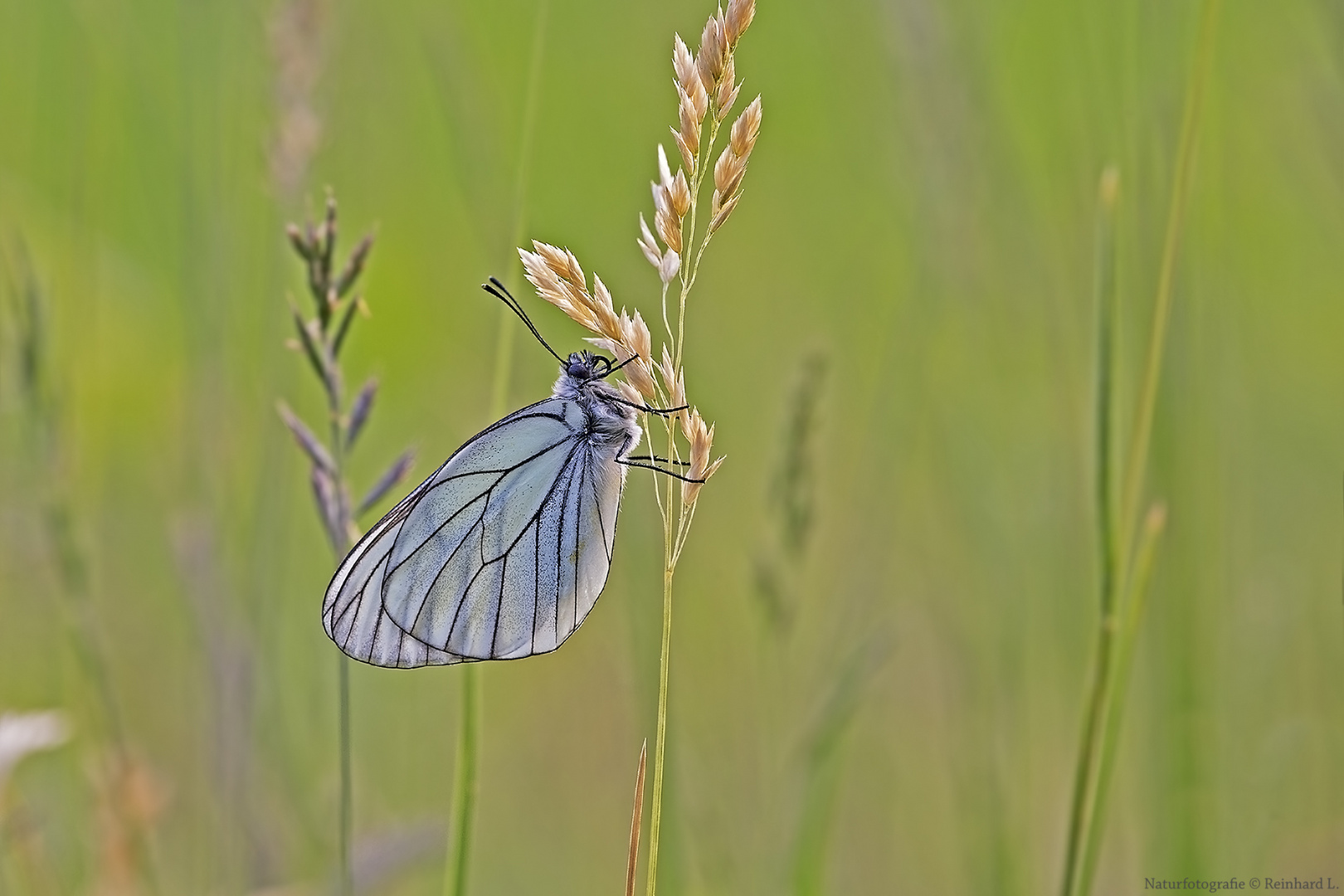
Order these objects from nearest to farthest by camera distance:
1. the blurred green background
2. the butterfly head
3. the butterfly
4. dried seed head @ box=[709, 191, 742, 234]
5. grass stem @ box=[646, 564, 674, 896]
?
grass stem @ box=[646, 564, 674, 896] → dried seed head @ box=[709, 191, 742, 234] → the butterfly → the butterfly head → the blurred green background

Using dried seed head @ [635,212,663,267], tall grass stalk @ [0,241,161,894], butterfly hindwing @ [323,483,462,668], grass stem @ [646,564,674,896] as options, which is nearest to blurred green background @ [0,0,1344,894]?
tall grass stalk @ [0,241,161,894]

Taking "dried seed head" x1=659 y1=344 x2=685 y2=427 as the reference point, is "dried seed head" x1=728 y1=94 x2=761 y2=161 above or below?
above

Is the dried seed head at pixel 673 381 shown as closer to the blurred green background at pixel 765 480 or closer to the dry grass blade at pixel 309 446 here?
the blurred green background at pixel 765 480

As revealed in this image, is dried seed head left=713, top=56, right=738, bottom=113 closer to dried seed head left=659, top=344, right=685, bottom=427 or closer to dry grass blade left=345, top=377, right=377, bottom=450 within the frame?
dried seed head left=659, top=344, right=685, bottom=427

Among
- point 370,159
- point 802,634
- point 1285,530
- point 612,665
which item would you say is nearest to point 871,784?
point 802,634

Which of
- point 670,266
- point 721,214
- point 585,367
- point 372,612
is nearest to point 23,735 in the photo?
point 372,612

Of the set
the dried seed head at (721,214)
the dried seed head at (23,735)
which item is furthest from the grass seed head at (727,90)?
the dried seed head at (23,735)
